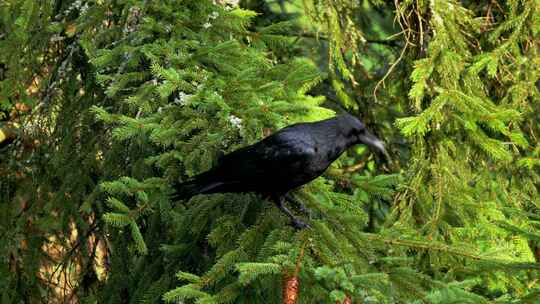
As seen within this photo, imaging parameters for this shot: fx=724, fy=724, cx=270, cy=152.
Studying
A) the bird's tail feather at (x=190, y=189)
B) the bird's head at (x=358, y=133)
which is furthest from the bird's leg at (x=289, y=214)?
the bird's head at (x=358, y=133)

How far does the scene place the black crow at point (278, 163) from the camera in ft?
10.3

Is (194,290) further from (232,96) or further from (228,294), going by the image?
(232,96)

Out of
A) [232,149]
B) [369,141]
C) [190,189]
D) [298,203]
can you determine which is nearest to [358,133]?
[369,141]

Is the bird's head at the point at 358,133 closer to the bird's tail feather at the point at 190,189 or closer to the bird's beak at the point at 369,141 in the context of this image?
the bird's beak at the point at 369,141

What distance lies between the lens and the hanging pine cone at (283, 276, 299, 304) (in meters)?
2.37

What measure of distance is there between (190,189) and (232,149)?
1.37ft

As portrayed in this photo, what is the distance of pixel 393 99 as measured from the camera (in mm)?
5441

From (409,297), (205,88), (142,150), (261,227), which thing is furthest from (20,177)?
(409,297)

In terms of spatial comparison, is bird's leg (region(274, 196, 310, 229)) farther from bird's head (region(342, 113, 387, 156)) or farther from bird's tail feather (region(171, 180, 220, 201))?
bird's head (region(342, 113, 387, 156))

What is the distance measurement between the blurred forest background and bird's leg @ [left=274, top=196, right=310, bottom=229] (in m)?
0.03

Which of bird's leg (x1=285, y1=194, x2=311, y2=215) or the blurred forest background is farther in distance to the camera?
bird's leg (x1=285, y1=194, x2=311, y2=215)

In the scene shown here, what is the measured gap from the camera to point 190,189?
303cm

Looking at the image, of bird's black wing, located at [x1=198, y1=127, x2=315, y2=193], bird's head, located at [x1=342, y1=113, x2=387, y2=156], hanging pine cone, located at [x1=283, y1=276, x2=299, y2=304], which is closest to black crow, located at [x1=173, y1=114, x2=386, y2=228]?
bird's black wing, located at [x1=198, y1=127, x2=315, y2=193]

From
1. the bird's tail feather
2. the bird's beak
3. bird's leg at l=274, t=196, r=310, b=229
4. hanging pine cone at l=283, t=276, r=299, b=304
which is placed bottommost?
hanging pine cone at l=283, t=276, r=299, b=304
